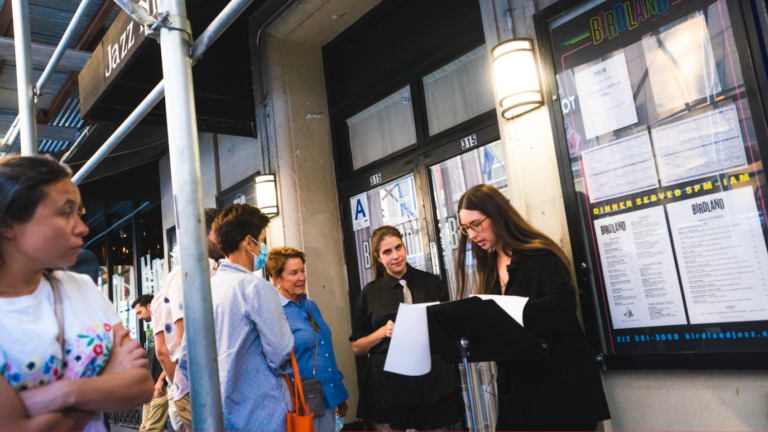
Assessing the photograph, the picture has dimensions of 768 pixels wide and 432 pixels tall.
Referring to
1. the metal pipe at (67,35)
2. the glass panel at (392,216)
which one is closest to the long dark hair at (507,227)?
the glass panel at (392,216)

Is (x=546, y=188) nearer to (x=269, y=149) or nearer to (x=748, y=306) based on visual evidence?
(x=748, y=306)

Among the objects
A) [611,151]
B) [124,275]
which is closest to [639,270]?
[611,151]

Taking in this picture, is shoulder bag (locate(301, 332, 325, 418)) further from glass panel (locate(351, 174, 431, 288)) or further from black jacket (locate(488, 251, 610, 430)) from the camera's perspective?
glass panel (locate(351, 174, 431, 288))

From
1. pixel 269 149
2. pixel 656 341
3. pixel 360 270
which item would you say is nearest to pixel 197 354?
pixel 656 341

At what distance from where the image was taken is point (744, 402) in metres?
2.22

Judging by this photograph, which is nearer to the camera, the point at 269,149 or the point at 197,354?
the point at 197,354

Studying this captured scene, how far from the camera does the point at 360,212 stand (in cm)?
504

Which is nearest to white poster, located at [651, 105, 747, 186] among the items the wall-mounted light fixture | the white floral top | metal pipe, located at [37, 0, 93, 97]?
the white floral top

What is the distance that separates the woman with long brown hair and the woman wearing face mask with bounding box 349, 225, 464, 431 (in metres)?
0.84

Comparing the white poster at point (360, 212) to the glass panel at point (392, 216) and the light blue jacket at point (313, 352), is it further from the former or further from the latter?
the light blue jacket at point (313, 352)

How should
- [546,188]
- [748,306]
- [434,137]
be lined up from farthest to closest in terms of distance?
[434,137], [546,188], [748,306]

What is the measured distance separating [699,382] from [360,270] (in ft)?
10.2

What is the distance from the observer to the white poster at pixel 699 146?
7.36 ft

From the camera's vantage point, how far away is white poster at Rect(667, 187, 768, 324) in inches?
85.1
